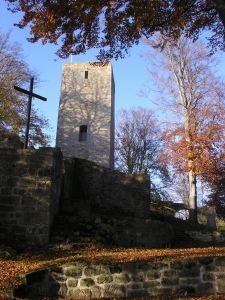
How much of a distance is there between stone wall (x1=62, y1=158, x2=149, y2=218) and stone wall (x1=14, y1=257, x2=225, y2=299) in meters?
7.38

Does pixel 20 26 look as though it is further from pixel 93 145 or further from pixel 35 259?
pixel 93 145

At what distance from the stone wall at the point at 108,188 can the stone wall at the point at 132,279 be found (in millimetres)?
7377

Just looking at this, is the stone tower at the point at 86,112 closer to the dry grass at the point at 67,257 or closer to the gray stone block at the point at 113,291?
the dry grass at the point at 67,257

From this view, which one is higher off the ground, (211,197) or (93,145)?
(93,145)

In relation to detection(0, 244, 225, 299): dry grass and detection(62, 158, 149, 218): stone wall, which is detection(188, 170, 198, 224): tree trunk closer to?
detection(62, 158, 149, 218): stone wall

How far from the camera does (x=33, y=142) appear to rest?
88.3 feet

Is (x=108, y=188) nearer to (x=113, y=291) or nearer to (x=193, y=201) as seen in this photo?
(x=193, y=201)

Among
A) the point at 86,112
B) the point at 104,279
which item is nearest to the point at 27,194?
the point at 104,279

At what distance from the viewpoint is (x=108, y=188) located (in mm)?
14500

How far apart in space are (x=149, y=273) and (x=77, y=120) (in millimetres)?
21284

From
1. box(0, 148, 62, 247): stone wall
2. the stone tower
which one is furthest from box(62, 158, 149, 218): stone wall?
the stone tower

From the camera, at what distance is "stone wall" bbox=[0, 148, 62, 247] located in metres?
9.47

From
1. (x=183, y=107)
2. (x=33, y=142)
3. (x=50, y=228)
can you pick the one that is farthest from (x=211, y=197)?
(x=50, y=228)

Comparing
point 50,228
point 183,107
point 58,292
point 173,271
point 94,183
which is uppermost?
point 183,107
